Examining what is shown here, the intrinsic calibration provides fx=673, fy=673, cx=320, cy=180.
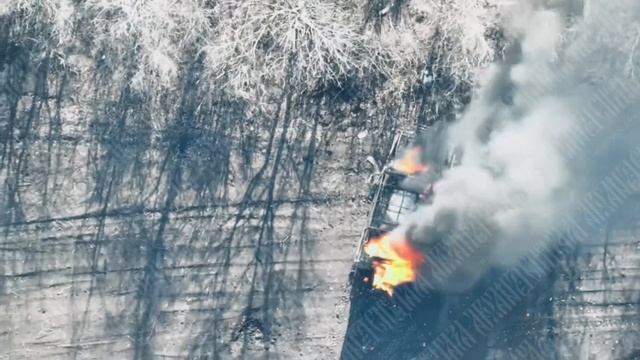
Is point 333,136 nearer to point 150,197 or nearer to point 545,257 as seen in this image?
point 150,197

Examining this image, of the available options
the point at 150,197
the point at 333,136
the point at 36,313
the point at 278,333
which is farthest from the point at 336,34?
the point at 36,313

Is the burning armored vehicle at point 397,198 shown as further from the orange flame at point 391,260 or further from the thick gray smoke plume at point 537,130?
the thick gray smoke plume at point 537,130

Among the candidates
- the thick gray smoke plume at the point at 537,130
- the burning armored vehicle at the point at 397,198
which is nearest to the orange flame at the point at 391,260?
the burning armored vehicle at the point at 397,198

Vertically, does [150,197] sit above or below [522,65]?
below

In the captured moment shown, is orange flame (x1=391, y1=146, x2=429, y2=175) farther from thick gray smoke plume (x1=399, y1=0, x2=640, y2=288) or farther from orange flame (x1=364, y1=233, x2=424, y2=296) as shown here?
orange flame (x1=364, y1=233, x2=424, y2=296)

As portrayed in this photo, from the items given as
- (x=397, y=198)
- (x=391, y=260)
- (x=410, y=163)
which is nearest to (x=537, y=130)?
(x=410, y=163)

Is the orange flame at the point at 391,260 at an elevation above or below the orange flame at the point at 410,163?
below
